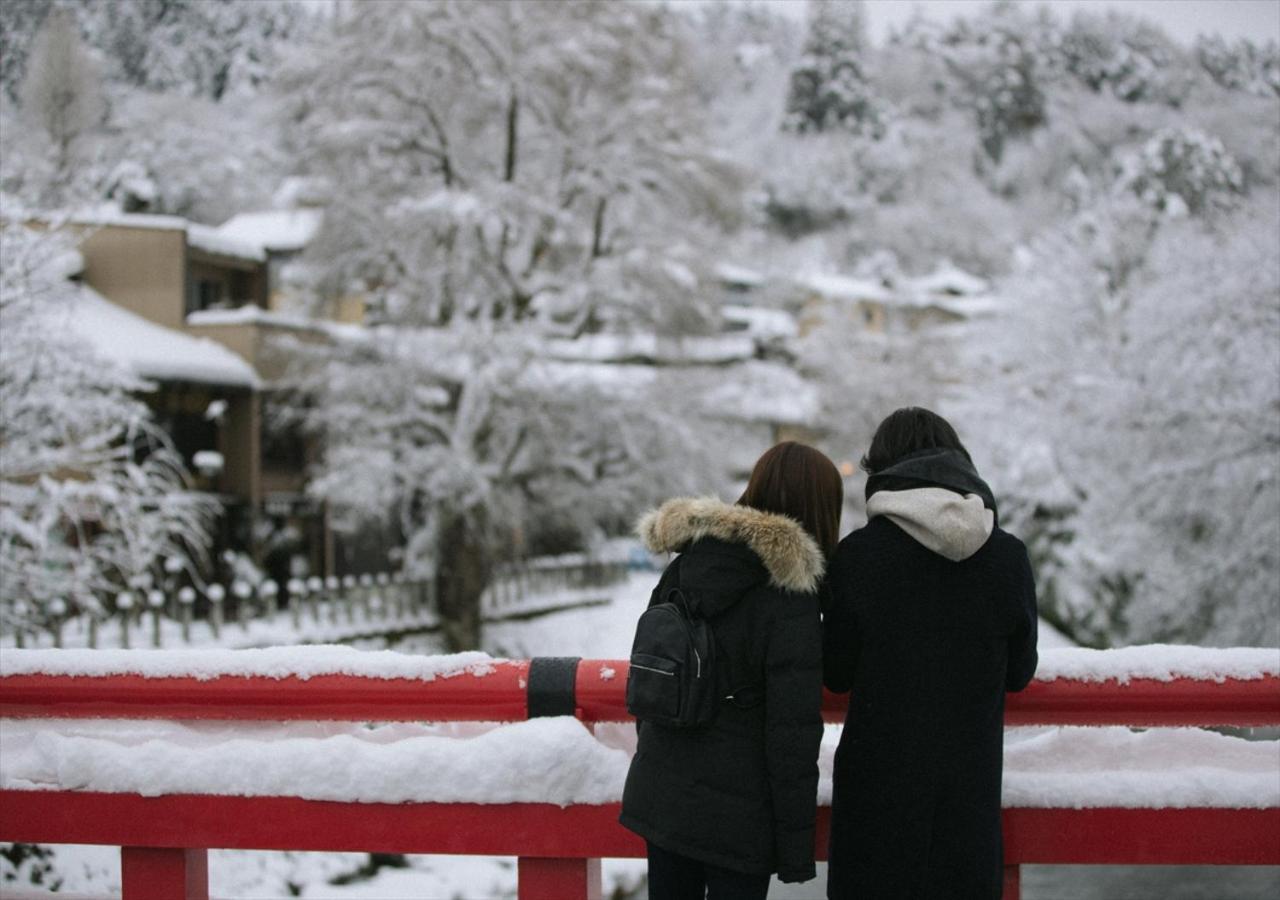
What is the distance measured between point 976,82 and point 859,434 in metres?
60.4

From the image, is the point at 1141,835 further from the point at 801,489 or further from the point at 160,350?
the point at 160,350

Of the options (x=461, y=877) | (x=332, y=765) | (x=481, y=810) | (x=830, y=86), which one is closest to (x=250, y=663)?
(x=332, y=765)

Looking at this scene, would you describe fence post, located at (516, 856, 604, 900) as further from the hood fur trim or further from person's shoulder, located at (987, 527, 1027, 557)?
person's shoulder, located at (987, 527, 1027, 557)

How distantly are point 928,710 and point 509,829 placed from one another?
1.11 m

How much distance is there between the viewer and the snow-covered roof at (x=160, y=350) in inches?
655

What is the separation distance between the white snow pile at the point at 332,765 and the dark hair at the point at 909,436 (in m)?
1.01

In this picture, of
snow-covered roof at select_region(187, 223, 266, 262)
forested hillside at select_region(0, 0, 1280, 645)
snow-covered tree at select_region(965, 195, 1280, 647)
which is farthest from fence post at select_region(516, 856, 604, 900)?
snow-covered roof at select_region(187, 223, 266, 262)

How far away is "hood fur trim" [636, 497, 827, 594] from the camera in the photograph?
91.6 inches

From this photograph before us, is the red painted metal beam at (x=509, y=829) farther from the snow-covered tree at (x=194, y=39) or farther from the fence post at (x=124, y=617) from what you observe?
the snow-covered tree at (x=194, y=39)

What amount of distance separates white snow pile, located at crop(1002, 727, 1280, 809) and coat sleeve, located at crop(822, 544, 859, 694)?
0.59 m

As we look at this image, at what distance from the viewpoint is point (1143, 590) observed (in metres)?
14.5

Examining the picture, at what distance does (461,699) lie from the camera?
2717 millimetres

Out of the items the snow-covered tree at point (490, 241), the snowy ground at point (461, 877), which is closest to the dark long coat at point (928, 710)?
the snowy ground at point (461, 877)

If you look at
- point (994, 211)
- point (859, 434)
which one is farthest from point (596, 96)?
point (994, 211)
